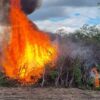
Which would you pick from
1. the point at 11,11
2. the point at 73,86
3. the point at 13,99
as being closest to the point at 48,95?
the point at 13,99

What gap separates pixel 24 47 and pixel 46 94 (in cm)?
474

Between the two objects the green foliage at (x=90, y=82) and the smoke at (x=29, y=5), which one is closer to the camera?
the green foliage at (x=90, y=82)

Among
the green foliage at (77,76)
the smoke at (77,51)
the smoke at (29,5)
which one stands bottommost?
the green foliage at (77,76)

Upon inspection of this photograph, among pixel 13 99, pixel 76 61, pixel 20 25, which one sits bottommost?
pixel 13 99

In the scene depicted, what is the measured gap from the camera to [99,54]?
22203 mm

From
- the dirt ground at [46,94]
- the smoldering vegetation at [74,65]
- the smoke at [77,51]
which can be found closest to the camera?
the dirt ground at [46,94]

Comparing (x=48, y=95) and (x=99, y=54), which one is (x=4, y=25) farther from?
(x=48, y=95)

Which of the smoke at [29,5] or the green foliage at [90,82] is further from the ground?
the smoke at [29,5]

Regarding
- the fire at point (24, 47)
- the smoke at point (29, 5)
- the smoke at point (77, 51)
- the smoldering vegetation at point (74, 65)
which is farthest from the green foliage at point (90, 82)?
the smoke at point (29, 5)

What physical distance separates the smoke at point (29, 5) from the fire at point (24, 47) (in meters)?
0.31

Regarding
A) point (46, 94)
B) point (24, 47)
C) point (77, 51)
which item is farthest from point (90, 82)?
point (24, 47)

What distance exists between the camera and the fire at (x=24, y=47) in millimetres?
20953

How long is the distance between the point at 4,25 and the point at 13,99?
7140 mm

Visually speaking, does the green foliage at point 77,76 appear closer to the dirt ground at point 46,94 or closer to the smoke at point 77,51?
the smoke at point 77,51
